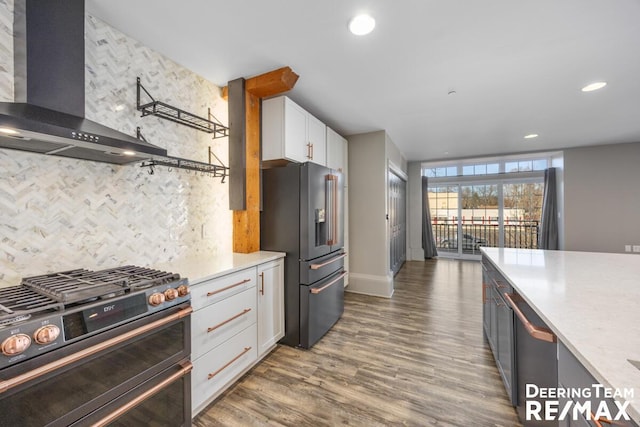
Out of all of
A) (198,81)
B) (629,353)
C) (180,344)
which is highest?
(198,81)

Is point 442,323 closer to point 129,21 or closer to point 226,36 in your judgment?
point 226,36

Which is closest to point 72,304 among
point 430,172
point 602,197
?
point 430,172

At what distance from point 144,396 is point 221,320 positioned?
61 cm

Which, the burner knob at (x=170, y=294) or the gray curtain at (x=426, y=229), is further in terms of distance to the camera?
the gray curtain at (x=426, y=229)

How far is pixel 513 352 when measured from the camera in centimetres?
158

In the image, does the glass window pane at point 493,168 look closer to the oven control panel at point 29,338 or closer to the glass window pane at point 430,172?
the glass window pane at point 430,172

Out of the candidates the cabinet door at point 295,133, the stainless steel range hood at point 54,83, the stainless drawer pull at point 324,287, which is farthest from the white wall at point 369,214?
the stainless steel range hood at point 54,83

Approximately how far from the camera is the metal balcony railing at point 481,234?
6375mm

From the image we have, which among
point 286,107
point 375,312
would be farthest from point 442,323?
point 286,107

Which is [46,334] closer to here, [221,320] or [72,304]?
[72,304]

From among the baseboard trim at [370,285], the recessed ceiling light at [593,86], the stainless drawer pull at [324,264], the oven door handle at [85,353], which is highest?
the recessed ceiling light at [593,86]

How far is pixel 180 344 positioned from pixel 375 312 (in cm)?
252

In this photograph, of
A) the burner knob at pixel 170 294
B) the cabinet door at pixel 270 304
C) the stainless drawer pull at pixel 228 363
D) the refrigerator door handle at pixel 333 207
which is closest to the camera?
the burner knob at pixel 170 294

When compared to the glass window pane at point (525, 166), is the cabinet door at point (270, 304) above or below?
below
